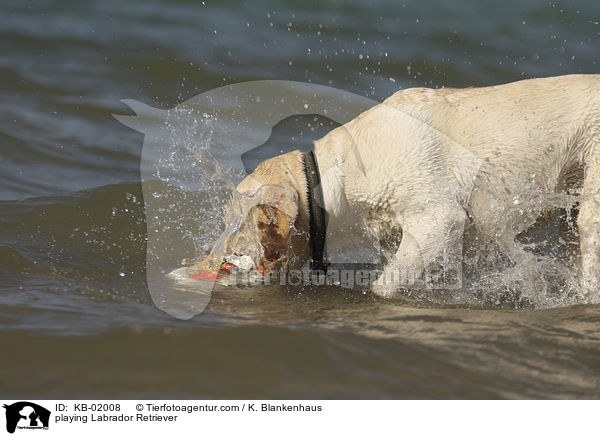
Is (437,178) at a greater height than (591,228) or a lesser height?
greater

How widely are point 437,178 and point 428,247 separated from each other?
1.40 ft

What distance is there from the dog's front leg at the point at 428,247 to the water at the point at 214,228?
0.66ft

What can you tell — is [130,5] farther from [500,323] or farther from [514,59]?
[500,323]

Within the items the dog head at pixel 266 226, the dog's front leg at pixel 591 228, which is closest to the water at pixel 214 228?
the dog's front leg at pixel 591 228

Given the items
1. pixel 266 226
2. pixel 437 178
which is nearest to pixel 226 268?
pixel 266 226

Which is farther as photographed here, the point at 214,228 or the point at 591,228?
the point at 214,228

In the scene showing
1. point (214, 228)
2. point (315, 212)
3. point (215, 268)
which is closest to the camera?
point (315, 212)

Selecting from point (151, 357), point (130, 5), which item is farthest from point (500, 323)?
point (130, 5)

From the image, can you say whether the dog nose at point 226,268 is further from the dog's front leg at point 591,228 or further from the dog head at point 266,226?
the dog's front leg at point 591,228

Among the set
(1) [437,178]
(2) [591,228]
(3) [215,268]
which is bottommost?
(3) [215,268]

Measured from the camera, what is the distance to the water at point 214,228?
2559 millimetres

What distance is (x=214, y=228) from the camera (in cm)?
518

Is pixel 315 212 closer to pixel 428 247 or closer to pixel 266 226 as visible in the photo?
pixel 266 226
